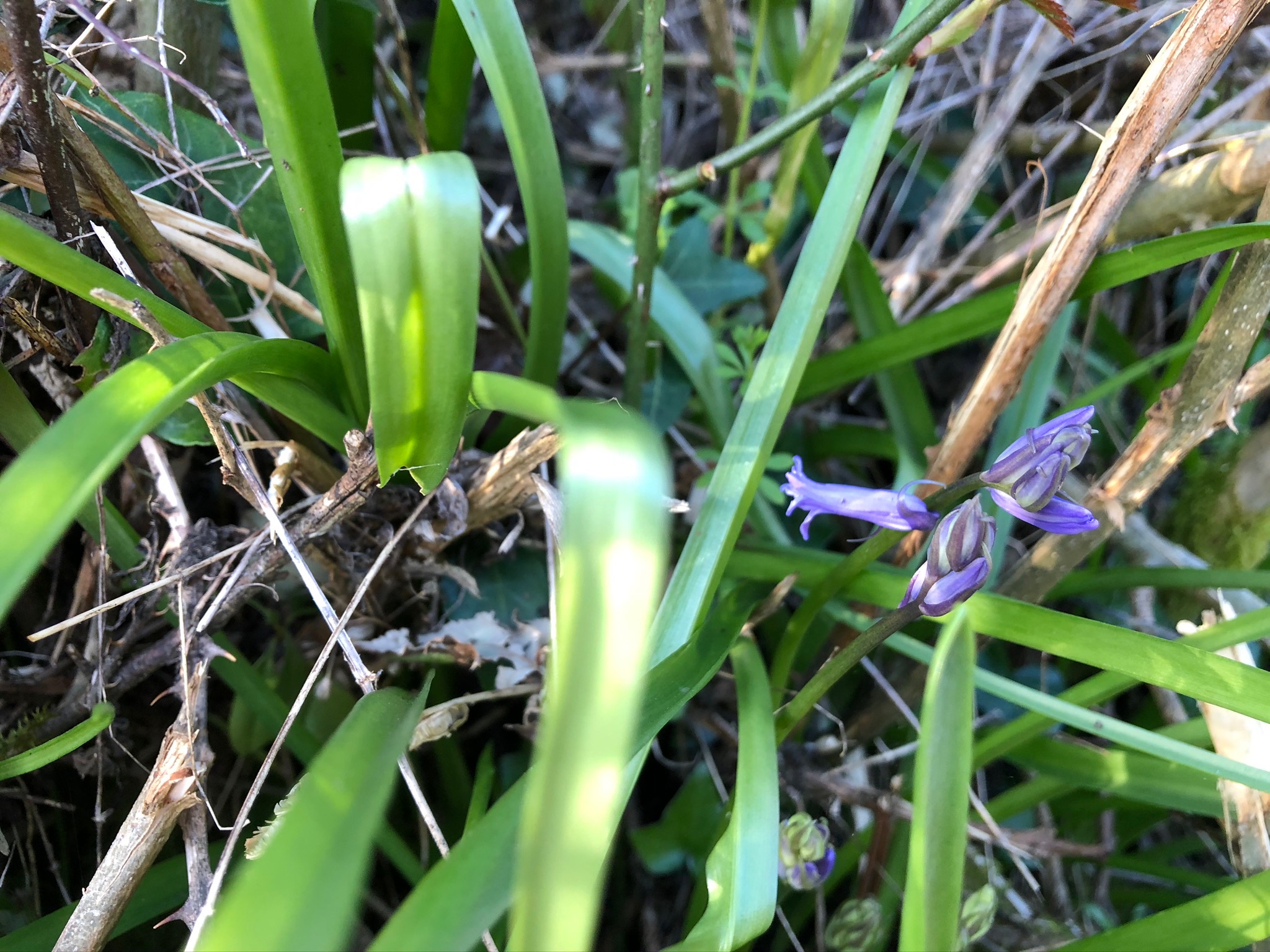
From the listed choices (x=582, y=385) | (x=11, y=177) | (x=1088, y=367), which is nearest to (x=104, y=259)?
(x=11, y=177)

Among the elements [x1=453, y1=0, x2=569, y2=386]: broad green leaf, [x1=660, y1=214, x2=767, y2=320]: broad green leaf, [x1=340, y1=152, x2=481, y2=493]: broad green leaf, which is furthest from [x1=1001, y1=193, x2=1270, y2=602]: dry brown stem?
[x1=340, y1=152, x2=481, y2=493]: broad green leaf

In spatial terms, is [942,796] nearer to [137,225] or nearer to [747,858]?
[747,858]

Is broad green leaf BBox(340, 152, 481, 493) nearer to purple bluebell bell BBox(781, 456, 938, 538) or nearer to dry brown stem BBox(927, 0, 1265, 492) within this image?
purple bluebell bell BBox(781, 456, 938, 538)

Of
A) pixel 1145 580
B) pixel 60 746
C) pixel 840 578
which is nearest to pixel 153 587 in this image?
pixel 60 746

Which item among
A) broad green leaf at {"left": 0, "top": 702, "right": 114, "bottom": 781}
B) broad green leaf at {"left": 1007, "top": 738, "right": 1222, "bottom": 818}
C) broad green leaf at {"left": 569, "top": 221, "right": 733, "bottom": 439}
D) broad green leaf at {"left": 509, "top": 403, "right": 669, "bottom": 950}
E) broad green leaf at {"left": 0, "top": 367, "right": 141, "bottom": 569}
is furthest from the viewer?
broad green leaf at {"left": 569, "top": 221, "right": 733, "bottom": 439}

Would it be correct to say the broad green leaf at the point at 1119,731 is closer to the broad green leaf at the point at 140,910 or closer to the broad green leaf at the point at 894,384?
the broad green leaf at the point at 894,384

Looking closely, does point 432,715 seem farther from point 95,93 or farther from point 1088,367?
point 1088,367

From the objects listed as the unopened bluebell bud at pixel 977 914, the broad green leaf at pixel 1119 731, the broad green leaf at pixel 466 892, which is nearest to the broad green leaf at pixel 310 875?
the broad green leaf at pixel 466 892
